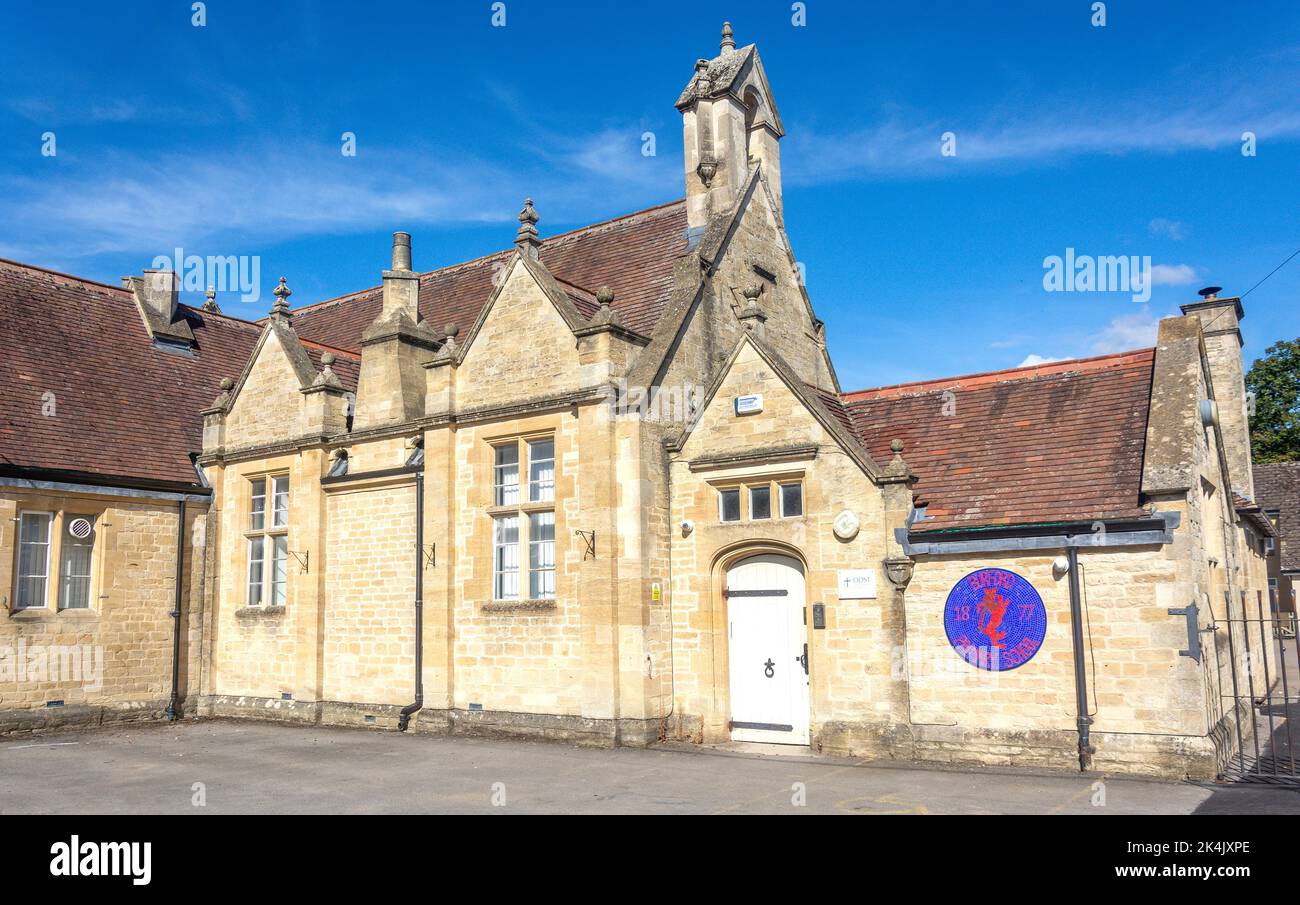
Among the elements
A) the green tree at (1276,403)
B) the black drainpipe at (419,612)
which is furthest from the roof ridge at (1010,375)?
the green tree at (1276,403)

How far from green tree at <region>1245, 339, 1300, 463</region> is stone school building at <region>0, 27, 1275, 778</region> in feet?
80.4

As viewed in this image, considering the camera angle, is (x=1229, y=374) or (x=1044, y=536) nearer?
(x=1044, y=536)

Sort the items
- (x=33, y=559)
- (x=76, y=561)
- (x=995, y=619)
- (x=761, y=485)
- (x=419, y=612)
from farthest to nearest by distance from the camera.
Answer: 1. (x=76, y=561)
2. (x=33, y=559)
3. (x=419, y=612)
4. (x=761, y=485)
5. (x=995, y=619)

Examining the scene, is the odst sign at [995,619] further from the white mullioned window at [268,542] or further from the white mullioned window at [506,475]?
the white mullioned window at [268,542]

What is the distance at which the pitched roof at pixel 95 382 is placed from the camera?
1948 cm

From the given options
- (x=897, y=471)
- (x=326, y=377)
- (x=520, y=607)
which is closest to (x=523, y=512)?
(x=520, y=607)

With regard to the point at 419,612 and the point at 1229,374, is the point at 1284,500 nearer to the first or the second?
the point at 1229,374

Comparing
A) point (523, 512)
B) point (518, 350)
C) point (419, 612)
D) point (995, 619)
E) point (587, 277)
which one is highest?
point (587, 277)

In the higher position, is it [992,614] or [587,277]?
[587,277]

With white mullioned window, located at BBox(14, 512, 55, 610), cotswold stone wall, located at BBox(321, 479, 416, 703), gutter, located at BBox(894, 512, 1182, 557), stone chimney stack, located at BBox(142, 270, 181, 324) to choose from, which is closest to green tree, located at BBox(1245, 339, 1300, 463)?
gutter, located at BBox(894, 512, 1182, 557)

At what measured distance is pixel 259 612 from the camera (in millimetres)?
20141

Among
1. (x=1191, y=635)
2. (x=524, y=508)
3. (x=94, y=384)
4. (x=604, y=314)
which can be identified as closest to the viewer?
(x=1191, y=635)

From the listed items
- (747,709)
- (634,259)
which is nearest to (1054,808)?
(747,709)

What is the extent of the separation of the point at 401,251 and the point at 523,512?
7422 millimetres
